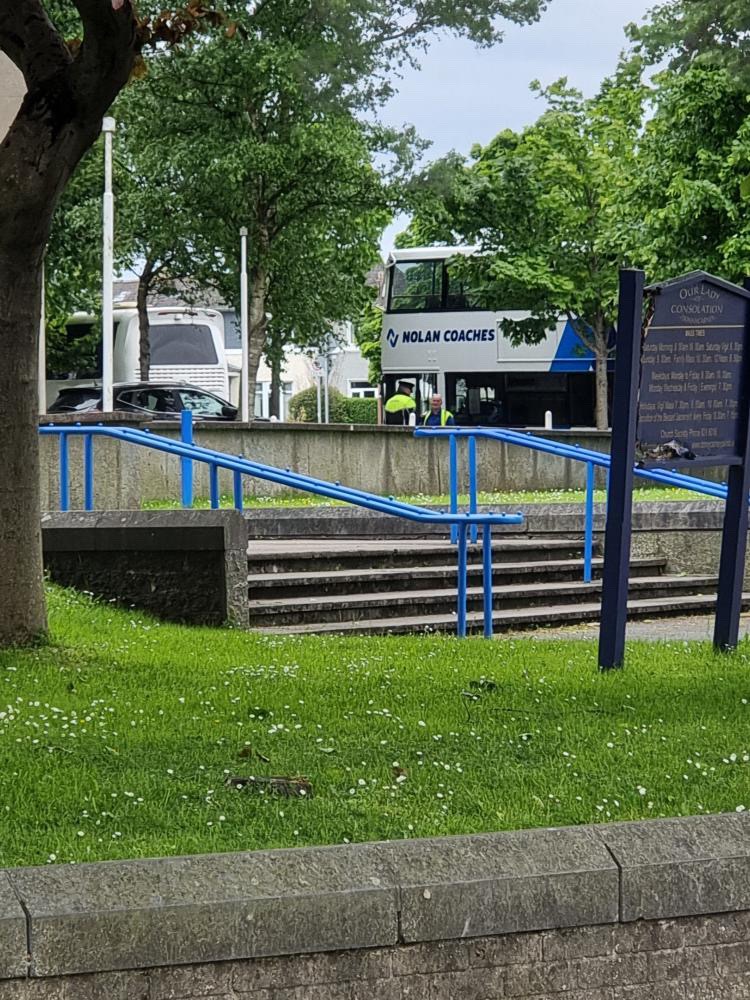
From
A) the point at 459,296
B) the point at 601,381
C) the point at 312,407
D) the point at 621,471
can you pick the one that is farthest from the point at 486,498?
the point at 312,407

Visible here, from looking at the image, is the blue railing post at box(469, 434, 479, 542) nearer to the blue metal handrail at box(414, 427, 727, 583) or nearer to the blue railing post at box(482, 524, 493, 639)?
the blue metal handrail at box(414, 427, 727, 583)

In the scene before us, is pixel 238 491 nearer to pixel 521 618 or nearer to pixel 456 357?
pixel 521 618

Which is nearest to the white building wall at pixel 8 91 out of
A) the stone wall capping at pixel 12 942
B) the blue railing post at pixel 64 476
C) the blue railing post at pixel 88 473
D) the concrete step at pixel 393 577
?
the blue railing post at pixel 88 473

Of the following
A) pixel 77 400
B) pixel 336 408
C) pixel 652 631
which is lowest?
pixel 336 408

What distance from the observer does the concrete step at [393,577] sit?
1142 centimetres

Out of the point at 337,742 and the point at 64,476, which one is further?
the point at 64,476

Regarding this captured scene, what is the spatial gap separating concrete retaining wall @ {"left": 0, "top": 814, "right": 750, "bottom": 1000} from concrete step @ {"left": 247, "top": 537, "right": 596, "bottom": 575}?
24.0 ft

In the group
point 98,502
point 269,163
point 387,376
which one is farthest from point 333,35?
point 98,502

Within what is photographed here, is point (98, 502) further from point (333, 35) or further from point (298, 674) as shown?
point (333, 35)

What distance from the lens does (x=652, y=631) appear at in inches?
464

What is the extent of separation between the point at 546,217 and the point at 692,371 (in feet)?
114

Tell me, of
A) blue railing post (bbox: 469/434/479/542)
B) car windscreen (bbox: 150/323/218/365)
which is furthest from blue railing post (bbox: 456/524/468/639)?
car windscreen (bbox: 150/323/218/365)

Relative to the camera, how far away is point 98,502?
13.5 meters

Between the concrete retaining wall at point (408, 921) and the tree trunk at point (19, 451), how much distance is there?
3.95 meters
